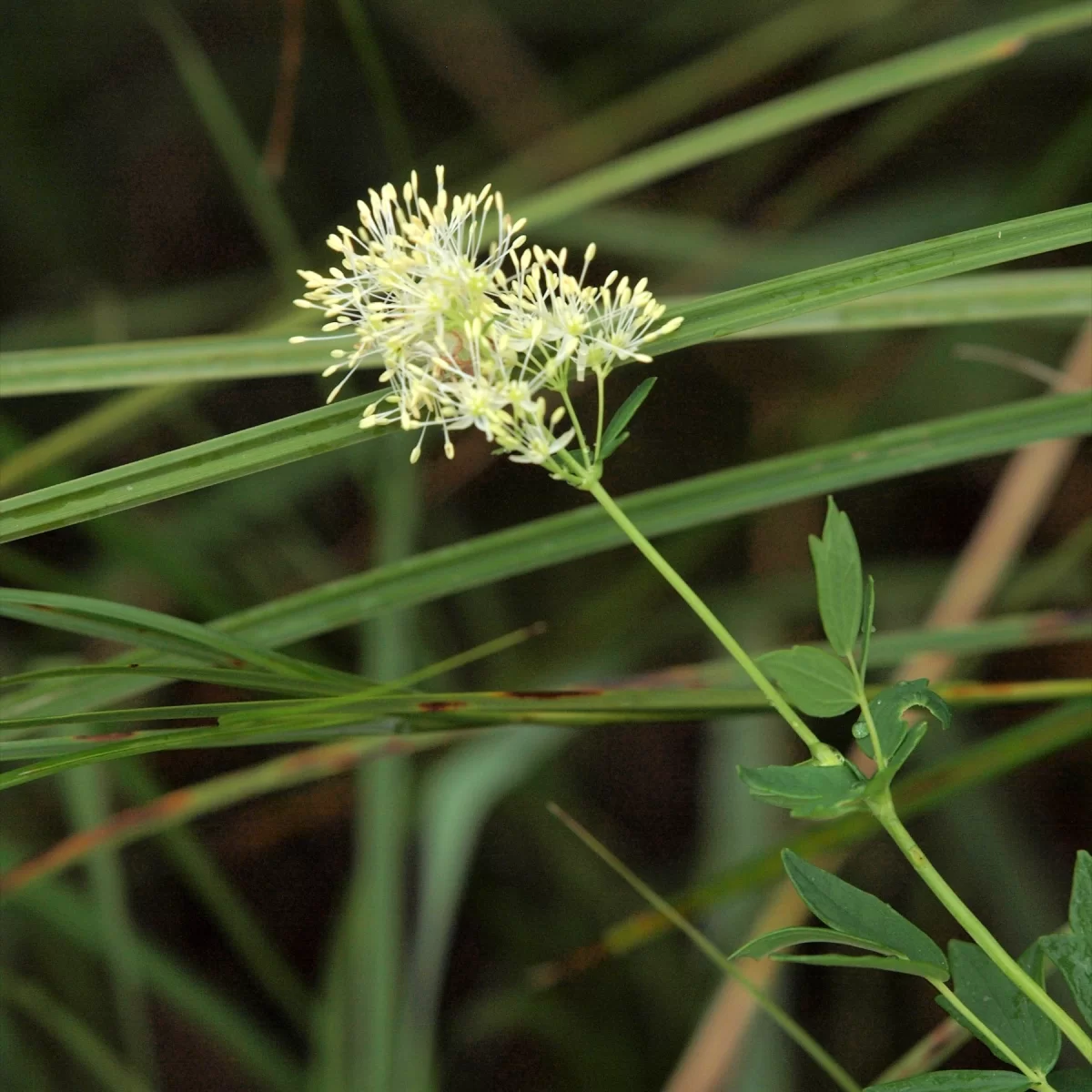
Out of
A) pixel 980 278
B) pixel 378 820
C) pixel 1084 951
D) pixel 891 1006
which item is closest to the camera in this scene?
pixel 1084 951

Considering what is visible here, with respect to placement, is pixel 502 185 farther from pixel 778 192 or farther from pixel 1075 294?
pixel 1075 294

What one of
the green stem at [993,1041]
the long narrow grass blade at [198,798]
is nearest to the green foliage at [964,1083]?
the green stem at [993,1041]

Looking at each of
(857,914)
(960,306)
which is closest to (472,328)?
(857,914)

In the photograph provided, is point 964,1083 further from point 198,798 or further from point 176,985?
point 176,985

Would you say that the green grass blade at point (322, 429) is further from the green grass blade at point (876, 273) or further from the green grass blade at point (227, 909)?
the green grass blade at point (227, 909)

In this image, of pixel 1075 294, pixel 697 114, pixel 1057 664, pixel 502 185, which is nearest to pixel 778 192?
pixel 697 114
